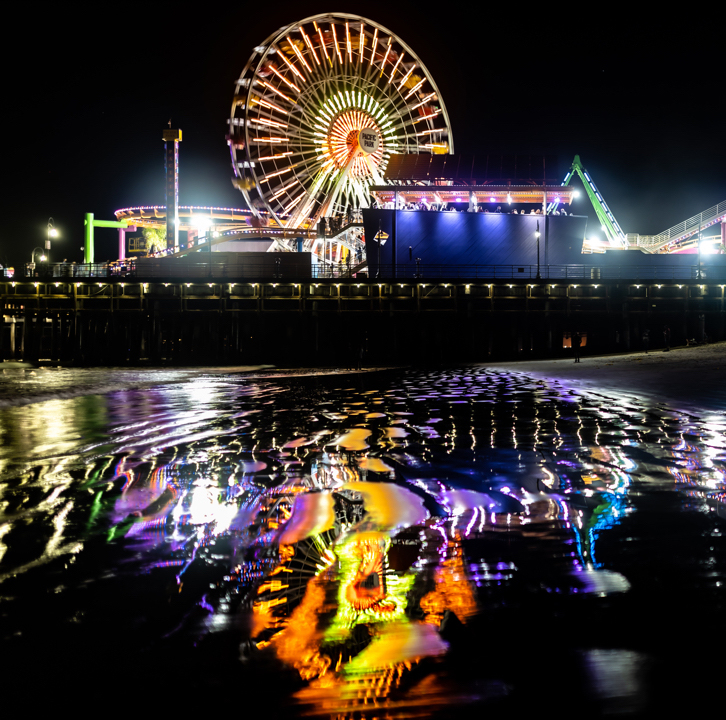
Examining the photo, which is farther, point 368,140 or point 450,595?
point 368,140

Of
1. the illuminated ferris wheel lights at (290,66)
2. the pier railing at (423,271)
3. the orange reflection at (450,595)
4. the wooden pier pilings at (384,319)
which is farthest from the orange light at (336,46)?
the orange reflection at (450,595)

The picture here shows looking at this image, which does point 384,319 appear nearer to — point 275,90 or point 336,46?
point 275,90

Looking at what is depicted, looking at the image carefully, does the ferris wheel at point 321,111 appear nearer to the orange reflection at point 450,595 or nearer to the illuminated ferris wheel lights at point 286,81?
the illuminated ferris wheel lights at point 286,81

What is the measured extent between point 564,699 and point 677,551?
237 centimetres

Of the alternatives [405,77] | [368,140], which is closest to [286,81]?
[368,140]

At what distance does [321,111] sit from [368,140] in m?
4.77

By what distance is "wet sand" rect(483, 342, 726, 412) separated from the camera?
1505 cm

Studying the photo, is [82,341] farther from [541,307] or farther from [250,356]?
[541,307]

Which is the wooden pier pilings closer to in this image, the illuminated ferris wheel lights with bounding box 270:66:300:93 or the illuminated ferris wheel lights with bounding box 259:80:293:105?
the illuminated ferris wheel lights with bounding box 259:80:293:105

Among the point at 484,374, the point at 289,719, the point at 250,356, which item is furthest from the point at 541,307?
the point at 289,719

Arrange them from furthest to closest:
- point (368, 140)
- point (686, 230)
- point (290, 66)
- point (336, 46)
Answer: point (686, 230) → point (336, 46) → point (368, 140) → point (290, 66)

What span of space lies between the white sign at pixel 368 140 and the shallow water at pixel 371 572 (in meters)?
43.0

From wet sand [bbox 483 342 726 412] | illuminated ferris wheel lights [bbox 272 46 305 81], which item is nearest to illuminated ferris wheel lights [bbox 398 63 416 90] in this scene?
illuminated ferris wheel lights [bbox 272 46 305 81]

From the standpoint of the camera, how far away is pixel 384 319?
39438mm
